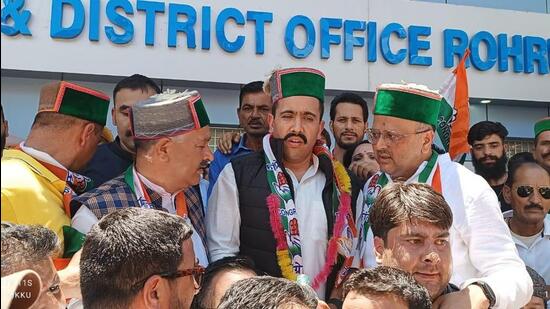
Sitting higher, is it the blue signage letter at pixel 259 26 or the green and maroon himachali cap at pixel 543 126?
the blue signage letter at pixel 259 26

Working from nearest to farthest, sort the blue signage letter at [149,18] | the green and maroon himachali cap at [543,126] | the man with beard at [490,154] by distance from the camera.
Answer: the man with beard at [490,154], the green and maroon himachali cap at [543,126], the blue signage letter at [149,18]

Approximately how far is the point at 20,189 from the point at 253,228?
96 centimetres

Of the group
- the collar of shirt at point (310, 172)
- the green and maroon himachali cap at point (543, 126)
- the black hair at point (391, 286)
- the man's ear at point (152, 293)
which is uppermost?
the green and maroon himachali cap at point (543, 126)

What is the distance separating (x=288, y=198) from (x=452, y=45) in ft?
15.3

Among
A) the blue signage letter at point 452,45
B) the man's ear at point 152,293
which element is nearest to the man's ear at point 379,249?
the man's ear at point 152,293

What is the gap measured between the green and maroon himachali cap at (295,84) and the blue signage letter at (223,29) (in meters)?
3.30

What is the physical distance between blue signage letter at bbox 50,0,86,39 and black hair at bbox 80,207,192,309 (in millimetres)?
4546

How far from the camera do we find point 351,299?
183 cm

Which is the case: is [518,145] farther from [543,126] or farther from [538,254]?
[538,254]

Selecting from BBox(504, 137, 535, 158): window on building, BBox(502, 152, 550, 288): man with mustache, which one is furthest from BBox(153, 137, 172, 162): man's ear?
BBox(504, 137, 535, 158): window on building

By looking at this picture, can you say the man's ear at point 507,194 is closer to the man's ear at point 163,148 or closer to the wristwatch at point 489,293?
the wristwatch at point 489,293

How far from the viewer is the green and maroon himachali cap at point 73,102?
2584mm

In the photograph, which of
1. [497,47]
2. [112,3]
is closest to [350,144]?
[112,3]

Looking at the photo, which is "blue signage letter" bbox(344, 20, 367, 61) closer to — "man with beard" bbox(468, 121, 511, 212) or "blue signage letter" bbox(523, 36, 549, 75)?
"blue signage letter" bbox(523, 36, 549, 75)
